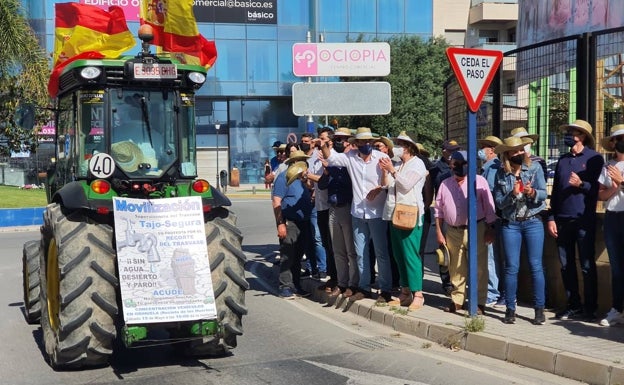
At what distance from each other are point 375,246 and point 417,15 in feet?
151

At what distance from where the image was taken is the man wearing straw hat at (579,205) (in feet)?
26.8

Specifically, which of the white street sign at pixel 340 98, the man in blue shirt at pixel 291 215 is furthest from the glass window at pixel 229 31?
the man in blue shirt at pixel 291 215

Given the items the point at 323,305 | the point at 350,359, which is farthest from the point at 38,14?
the point at 350,359

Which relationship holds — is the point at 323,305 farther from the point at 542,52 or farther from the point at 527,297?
the point at 542,52

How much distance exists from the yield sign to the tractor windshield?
2888mm

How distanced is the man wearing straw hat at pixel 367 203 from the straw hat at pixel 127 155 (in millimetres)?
3158

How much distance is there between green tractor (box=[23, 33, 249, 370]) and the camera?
665 cm

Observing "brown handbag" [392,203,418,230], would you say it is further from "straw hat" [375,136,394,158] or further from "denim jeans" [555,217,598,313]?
"denim jeans" [555,217,598,313]

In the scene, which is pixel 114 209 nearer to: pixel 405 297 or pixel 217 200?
pixel 217 200

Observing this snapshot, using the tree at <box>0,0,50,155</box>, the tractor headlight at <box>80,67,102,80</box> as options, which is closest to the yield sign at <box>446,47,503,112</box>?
the tractor headlight at <box>80,67,102,80</box>

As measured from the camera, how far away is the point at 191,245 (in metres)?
6.95

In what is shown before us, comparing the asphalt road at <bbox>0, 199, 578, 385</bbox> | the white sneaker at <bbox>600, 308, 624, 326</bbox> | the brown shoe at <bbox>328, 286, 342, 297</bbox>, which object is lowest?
the asphalt road at <bbox>0, 199, 578, 385</bbox>

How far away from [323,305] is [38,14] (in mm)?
43488

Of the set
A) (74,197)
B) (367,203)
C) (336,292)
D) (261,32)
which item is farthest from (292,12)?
(74,197)
